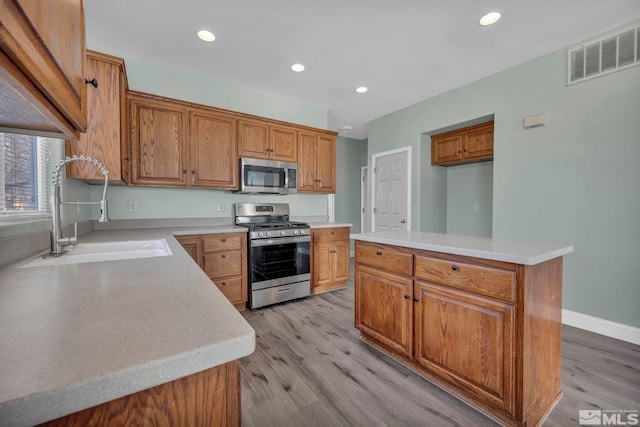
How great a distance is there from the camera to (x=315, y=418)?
1.49 meters

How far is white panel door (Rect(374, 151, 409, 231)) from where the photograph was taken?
14.2ft

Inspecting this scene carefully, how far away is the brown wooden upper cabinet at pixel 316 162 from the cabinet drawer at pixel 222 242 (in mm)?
1186

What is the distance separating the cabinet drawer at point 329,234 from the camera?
348 cm

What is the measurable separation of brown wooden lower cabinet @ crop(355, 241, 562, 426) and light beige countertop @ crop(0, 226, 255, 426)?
4.44ft

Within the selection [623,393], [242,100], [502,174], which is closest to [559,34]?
[502,174]

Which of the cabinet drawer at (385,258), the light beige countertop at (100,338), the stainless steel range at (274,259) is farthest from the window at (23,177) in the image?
the cabinet drawer at (385,258)

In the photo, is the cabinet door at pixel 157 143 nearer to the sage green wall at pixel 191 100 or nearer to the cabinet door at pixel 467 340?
the sage green wall at pixel 191 100

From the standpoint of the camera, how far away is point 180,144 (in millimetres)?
2871

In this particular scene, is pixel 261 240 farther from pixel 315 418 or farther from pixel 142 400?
pixel 142 400

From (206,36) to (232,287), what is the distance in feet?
8.05

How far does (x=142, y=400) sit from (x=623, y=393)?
8.59 ft

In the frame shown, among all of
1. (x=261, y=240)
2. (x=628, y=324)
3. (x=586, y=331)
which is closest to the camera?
(x=628, y=324)

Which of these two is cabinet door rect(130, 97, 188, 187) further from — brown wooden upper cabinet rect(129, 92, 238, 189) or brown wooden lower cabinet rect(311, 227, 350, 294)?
brown wooden lower cabinet rect(311, 227, 350, 294)
